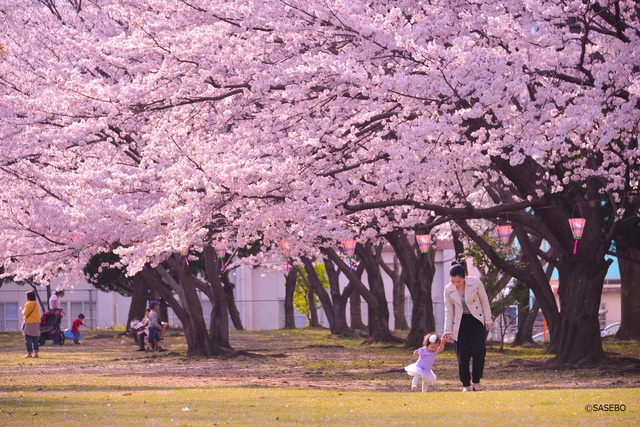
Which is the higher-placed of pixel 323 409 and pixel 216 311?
pixel 216 311

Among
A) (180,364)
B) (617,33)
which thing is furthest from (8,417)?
(180,364)

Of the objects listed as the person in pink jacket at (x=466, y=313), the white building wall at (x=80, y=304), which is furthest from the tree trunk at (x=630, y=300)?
the white building wall at (x=80, y=304)

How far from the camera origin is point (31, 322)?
24.8m

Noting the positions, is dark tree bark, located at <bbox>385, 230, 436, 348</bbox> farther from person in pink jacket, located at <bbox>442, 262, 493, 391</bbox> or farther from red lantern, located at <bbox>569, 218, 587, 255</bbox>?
person in pink jacket, located at <bbox>442, 262, 493, 391</bbox>

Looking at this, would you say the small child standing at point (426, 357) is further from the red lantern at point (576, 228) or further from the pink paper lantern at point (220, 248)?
the pink paper lantern at point (220, 248)

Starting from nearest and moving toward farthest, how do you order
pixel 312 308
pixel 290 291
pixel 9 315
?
1. pixel 290 291
2. pixel 312 308
3. pixel 9 315

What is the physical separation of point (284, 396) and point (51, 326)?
2320 cm

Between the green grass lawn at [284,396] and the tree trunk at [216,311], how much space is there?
154 cm

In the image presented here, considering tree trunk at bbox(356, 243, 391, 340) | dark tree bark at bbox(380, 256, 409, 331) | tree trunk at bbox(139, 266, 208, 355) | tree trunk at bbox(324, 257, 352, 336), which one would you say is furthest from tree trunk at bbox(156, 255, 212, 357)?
dark tree bark at bbox(380, 256, 409, 331)

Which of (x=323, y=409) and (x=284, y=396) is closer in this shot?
(x=323, y=409)

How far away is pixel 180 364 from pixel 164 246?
18.0 ft

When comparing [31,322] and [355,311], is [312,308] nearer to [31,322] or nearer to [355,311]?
[355,311]

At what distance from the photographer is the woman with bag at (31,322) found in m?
24.4

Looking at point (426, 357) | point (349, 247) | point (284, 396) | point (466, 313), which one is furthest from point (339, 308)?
point (466, 313)
